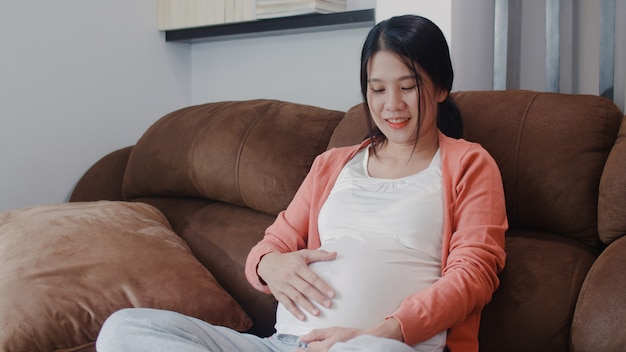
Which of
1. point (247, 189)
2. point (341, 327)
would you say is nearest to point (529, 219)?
point (341, 327)

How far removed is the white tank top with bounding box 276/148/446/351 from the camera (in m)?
1.36

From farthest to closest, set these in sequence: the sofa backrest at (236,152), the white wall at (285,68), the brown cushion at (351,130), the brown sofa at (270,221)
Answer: the white wall at (285,68) → the sofa backrest at (236,152) → the brown cushion at (351,130) → the brown sofa at (270,221)

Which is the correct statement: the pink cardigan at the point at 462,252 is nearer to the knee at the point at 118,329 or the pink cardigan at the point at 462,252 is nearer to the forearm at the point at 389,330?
the forearm at the point at 389,330

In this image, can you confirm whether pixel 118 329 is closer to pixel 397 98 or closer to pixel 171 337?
pixel 171 337

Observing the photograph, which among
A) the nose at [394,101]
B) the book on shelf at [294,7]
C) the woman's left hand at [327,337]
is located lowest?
the woman's left hand at [327,337]

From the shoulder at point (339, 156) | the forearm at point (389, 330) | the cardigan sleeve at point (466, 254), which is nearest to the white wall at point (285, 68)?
the shoulder at point (339, 156)

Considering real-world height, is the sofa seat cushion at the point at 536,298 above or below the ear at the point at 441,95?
below

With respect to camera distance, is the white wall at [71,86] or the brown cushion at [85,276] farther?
the white wall at [71,86]

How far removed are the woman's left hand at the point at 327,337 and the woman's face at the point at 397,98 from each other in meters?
0.42

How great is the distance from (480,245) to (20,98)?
1.58m

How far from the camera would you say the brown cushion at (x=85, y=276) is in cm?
150

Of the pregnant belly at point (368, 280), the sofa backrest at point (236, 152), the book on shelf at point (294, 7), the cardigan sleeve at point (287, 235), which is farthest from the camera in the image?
the book on shelf at point (294, 7)

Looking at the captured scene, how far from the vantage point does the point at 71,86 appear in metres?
2.53

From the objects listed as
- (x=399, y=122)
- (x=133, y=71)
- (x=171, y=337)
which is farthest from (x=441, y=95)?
(x=133, y=71)
